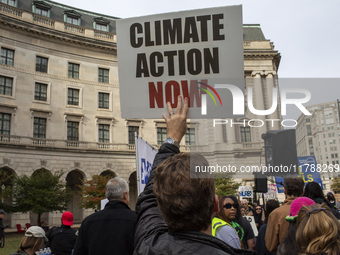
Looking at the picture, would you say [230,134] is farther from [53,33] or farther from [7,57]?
[53,33]

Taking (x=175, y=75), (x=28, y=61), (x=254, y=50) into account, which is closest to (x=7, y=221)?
(x=28, y=61)

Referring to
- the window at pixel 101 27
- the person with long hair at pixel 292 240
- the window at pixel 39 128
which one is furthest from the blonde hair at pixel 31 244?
the window at pixel 101 27

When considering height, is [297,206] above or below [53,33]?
below

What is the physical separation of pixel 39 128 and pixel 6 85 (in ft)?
17.5

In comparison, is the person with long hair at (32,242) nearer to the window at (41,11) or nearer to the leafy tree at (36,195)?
the leafy tree at (36,195)

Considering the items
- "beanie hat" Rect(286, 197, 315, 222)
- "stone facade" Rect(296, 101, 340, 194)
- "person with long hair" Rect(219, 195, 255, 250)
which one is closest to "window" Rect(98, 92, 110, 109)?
"person with long hair" Rect(219, 195, 255, 250)

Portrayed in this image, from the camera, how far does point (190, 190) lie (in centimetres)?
161

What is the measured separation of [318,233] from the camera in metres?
2.45

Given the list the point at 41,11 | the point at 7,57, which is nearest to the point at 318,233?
the point at 7,57

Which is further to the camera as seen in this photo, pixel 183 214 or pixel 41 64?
pixel 41 64

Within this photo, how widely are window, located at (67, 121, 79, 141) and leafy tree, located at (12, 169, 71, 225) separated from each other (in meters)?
7.28

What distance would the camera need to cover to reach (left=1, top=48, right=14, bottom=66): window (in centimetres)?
3428

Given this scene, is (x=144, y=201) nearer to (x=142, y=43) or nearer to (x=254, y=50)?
(x=142, y=43)

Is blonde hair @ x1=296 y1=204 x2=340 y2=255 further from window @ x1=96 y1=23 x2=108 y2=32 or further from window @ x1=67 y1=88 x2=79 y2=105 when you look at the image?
window @ x1=96 y1=23 x2=108 y2=32
